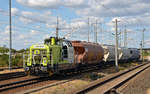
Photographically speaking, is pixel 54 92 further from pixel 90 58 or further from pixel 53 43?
pixel 90 58

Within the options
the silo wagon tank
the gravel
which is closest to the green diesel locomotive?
the silo wagon tank

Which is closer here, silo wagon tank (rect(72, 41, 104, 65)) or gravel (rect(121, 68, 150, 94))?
gravel (rect(121, 68, 150, 94))

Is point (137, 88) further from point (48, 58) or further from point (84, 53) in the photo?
point (84, 53)

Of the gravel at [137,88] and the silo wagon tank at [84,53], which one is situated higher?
the silo wagon tank at [84,53]

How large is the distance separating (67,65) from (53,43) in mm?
2260

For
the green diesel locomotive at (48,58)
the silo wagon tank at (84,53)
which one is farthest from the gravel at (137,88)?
the silo wagon tank at (84,53)

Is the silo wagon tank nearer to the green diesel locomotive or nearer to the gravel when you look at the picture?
the green diesel locomotive

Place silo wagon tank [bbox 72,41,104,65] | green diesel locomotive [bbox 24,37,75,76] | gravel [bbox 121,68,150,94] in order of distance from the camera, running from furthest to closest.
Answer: silo wagon tank [bbox 72,41,104,65]
green diesel locomotive [bbox 24,37,75,76]
gravel [bbox 121,68,150,94]

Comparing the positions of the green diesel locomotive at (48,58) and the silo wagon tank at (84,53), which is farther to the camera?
the silo wagon tank at (84,53)

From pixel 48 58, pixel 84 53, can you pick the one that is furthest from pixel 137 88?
pixel 84 53

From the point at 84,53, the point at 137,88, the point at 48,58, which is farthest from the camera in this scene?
the point at 84,53

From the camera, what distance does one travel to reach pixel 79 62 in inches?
776

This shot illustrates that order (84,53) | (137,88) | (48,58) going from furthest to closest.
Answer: (84,53) → (48,58) → (137,88)

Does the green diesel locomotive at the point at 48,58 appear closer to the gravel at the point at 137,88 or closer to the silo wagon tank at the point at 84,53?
the silo wagon tank at the point at 84,53
